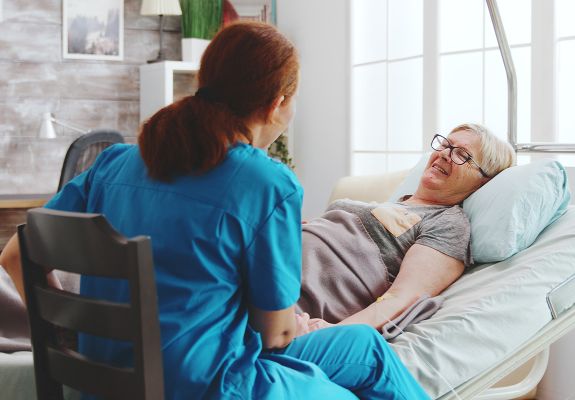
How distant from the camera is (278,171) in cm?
139

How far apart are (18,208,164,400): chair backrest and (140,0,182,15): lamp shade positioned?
11.0ft

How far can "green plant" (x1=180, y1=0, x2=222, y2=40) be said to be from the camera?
4.82 meters

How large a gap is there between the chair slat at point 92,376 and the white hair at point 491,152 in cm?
140

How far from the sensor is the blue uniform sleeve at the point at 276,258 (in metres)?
1.38

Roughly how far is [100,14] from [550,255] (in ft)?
11.2

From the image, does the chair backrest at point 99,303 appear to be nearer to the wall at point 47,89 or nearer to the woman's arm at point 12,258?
the woman's arm at point 12,258

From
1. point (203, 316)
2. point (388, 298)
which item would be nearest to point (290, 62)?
point (203, 316)

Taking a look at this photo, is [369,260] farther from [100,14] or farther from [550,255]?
[100,14]

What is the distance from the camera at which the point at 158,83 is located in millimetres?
4676

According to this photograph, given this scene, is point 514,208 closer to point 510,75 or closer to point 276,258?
point 510,75

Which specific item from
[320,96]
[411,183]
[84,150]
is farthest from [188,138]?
[320,96]

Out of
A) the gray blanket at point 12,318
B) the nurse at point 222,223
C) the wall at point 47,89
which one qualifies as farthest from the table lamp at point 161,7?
the nurse at point 222,223

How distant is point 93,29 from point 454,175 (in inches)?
118

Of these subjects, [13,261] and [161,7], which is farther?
[161,7]
